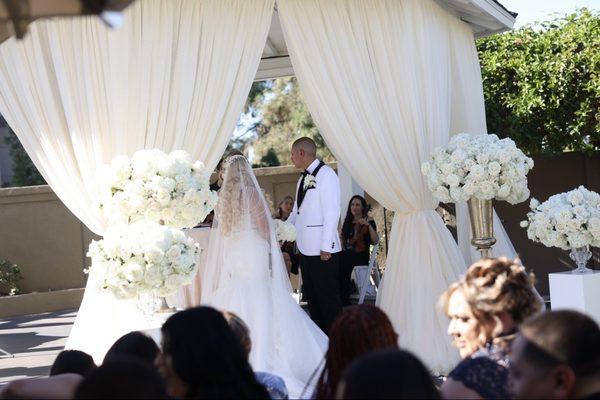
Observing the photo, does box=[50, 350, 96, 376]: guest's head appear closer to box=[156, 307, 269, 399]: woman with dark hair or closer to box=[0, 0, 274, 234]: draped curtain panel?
box=[156, 307, 269, 399]: woman with dark hair

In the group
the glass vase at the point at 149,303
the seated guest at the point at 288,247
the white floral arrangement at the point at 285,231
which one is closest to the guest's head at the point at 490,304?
the glass vase at the point at 149,303

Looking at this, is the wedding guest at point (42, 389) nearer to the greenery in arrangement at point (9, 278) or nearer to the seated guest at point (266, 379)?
the seated guest at point (266, 379)

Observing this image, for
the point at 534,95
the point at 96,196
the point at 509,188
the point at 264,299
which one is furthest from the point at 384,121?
the point at 534,95

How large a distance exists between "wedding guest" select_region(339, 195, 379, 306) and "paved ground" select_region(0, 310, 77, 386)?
329 cm

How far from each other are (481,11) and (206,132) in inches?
119

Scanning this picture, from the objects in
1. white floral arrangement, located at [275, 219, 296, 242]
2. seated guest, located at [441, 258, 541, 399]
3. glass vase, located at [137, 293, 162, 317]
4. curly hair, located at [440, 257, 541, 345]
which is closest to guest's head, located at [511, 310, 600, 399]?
seated guest, located at [441, 258, 541, 399]

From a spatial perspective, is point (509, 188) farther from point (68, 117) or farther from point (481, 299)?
point (481, 299)

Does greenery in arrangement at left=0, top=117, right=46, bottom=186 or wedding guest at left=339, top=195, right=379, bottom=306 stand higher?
greenery in arrangement at left=0, top=117, right=46, bottom=186

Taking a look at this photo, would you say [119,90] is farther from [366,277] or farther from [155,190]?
[366,277]

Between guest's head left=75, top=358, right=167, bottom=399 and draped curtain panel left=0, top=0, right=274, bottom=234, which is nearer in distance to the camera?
guest's head left=75, top=358, right=167, bottom=399

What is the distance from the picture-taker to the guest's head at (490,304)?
3635mm

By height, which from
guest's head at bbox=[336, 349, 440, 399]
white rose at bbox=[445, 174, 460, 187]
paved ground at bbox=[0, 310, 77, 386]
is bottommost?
paved ground at bbox=[0, 310, 77, 386]

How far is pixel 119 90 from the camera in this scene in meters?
7.46

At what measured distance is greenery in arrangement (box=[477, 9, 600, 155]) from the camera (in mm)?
12234
